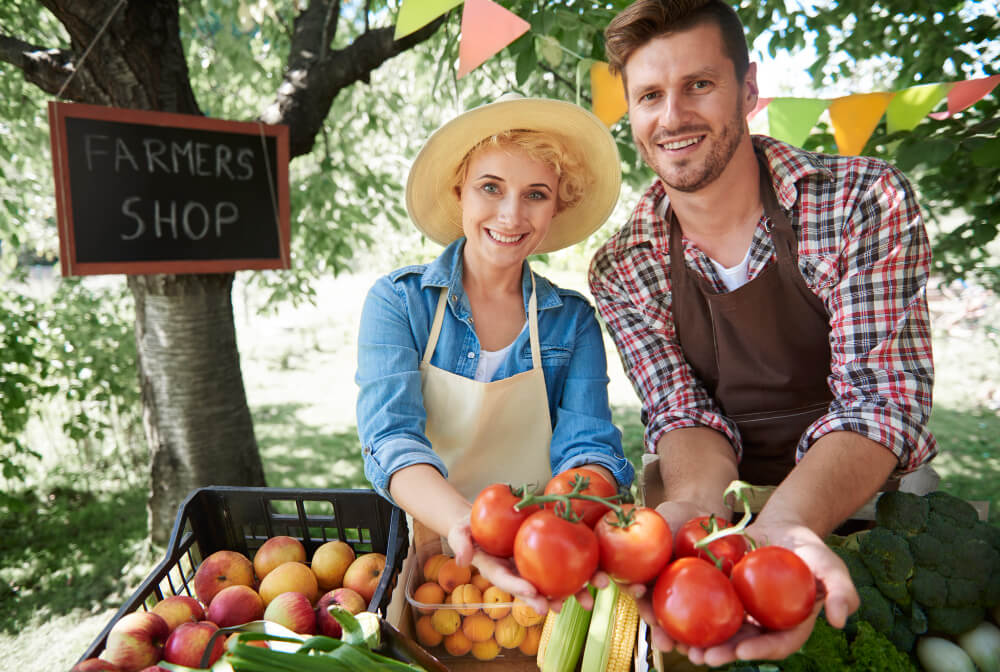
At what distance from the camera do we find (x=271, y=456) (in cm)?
560

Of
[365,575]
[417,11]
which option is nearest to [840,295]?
[365,575]

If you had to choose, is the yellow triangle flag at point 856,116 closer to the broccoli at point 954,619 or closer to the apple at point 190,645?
the broccoli at point 954,619

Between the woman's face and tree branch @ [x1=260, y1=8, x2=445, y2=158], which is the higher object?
tree branch @ [x1=260, y1=8, x2=445, y2=158]

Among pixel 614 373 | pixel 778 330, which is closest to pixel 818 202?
pixel 778 330

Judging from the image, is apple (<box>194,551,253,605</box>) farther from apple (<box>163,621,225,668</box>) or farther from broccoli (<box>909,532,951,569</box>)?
broccoli (<box>909,532,951,569</box>)

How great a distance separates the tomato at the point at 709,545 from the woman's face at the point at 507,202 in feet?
3.07

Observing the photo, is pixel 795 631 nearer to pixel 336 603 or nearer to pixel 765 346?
pixel 336 603

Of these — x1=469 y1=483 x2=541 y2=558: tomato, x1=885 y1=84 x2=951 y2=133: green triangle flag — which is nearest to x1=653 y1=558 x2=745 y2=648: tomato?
x1=469 y1=483 x2=541 y2=558: tomato

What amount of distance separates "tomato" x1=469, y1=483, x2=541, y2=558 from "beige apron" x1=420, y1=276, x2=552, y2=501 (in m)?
0.67

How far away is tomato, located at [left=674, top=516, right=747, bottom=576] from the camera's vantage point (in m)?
1.14

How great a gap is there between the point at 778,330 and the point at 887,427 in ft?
1.52

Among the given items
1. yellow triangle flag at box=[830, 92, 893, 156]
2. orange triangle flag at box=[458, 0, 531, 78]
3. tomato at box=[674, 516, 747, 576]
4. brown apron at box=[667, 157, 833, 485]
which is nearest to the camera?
tomato at box=[674, 516, 747, 576]

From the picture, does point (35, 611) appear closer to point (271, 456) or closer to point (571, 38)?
point (271, 456)

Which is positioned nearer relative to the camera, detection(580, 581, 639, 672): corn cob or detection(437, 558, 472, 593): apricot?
detection(580, 581, 639, 672): corn cob
